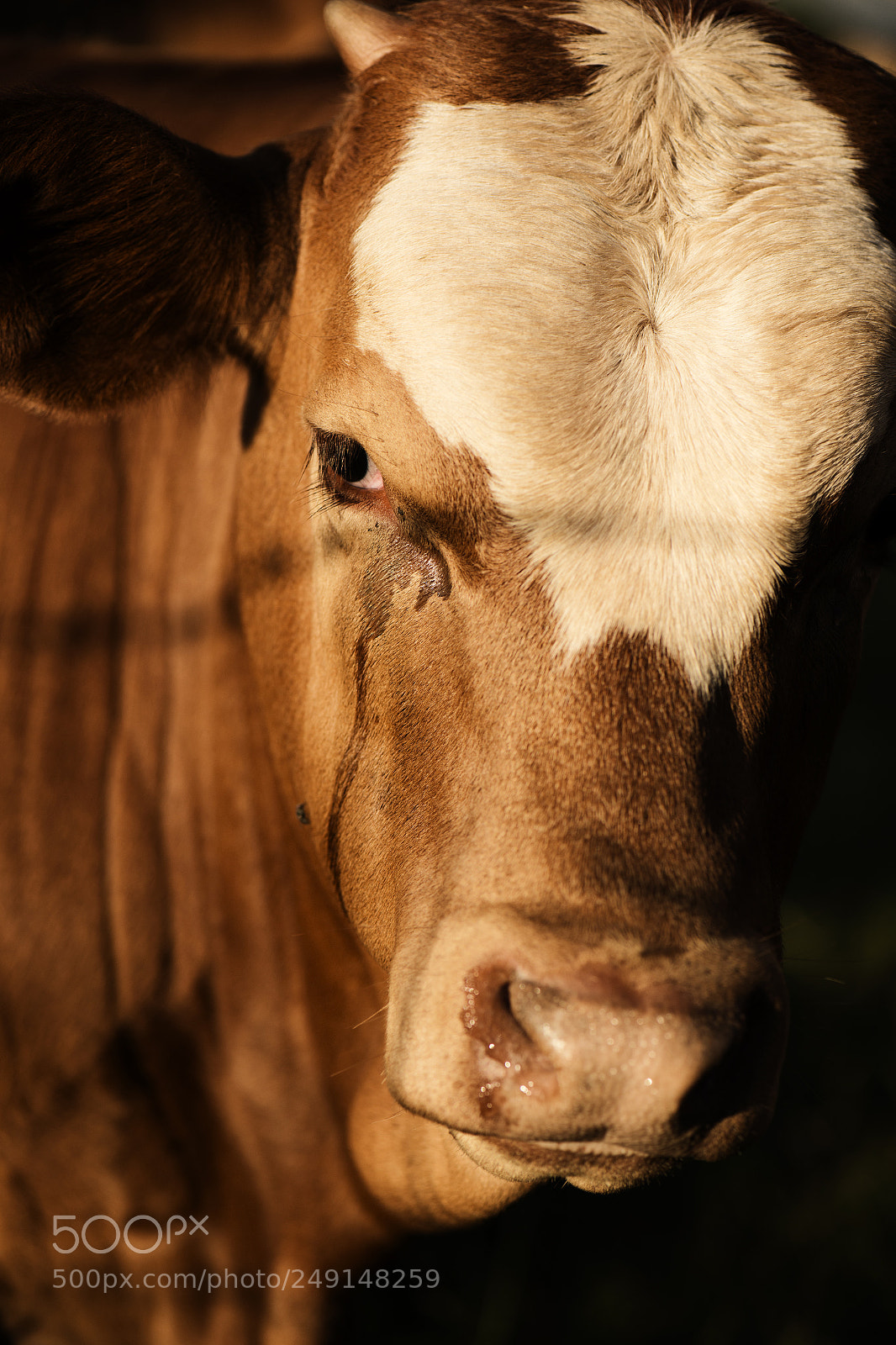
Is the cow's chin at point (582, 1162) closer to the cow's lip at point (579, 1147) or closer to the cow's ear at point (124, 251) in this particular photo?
the cow's lip at point (579, 1147)

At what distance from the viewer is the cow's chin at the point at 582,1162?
1.54 metres

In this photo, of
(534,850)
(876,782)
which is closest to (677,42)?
(534,850)

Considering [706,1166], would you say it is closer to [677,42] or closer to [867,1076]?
[867,1076]

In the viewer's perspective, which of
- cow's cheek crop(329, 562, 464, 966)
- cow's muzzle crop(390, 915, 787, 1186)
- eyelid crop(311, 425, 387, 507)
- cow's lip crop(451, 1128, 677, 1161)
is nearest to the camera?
cow's muzzle crop(390, 915, 787, 1186)

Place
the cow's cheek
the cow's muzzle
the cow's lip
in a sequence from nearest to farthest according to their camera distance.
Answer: the cow's muzzle → the cow's lip → the cow's cheek

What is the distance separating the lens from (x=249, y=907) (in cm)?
250

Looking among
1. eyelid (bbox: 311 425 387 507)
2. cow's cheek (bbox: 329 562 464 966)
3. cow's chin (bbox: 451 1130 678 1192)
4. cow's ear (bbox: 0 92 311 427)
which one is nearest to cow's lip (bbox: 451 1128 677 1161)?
cow's chin (bbox: 451 1130 678 1192)

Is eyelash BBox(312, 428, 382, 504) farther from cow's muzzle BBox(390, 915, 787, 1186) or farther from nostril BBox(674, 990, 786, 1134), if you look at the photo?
nostril BBox(674, 990, 786, 1134)

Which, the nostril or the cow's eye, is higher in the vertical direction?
the cow's eye

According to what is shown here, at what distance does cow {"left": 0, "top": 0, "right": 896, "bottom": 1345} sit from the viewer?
1533 millimetres

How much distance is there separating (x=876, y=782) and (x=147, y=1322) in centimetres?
382

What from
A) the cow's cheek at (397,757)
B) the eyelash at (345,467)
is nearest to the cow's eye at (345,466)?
the eyelash at (345,467)

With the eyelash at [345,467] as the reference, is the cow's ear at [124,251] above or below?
above

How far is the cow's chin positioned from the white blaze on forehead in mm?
627
